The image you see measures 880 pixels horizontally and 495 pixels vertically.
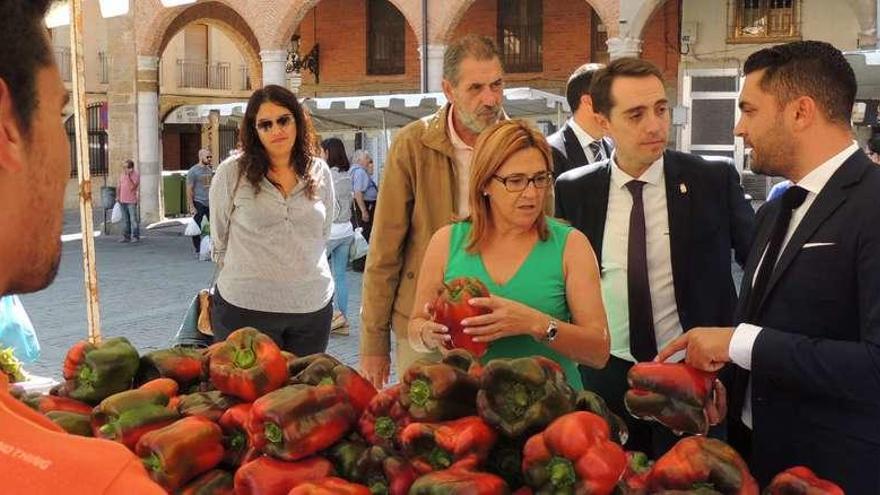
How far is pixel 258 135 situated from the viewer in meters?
4.61

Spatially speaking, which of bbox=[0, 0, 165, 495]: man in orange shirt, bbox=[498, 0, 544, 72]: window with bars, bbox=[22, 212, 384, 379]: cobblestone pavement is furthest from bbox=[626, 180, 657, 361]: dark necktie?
bbox=[498, 0, 544, 72]: window with bars

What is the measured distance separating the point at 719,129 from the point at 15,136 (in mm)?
21987

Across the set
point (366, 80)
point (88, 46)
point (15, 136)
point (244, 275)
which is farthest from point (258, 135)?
point (88, 46)

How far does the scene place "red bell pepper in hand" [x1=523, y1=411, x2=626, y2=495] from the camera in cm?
183

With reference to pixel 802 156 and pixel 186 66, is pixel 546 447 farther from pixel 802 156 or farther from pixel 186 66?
pixel 186 66

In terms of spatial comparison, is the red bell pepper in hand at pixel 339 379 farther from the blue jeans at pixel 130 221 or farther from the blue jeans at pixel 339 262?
the blue jeans at pixel 130 221

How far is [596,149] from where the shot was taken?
465 centimetres

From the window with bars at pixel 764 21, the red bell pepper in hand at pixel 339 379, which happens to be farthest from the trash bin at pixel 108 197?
the red bell pepper in hand at pixel 339 379

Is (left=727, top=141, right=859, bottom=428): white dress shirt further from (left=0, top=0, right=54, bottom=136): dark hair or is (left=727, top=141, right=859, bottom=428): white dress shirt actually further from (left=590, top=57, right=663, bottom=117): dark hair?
(left=0, top=0, right=54, bottom=136): dark hair

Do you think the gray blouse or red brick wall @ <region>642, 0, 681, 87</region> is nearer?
the gray blouse

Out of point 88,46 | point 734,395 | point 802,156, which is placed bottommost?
point 734,395

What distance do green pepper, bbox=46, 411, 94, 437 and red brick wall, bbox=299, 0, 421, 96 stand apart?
24.7 meters

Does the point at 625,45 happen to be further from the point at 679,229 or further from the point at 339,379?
the point at 339,379

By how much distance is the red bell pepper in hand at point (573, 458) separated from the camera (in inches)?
72.1
